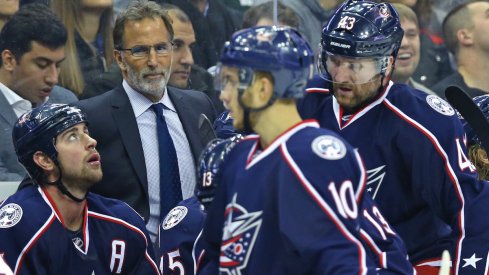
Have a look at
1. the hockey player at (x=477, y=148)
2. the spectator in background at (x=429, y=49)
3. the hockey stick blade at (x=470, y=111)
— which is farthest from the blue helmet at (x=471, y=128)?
the spectator in background at (x=429, y=49)

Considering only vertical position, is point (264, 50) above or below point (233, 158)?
above

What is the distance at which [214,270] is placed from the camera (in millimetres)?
3678

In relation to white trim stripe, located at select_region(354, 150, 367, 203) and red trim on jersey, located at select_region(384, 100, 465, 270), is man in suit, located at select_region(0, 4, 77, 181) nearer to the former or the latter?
red trim on jersey, located at select_region(384, 100, 465, 270)

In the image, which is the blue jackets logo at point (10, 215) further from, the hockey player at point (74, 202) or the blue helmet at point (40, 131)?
the blue helmet at point (40, 131)

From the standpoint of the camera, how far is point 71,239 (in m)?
4.95

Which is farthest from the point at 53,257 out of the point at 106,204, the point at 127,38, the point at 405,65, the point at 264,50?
the point at 405,65

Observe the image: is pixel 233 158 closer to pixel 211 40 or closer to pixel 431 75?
pixel 211 40

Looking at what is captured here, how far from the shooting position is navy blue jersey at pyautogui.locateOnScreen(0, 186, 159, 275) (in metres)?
4.80

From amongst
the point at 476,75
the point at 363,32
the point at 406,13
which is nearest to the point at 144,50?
the point at 363,32

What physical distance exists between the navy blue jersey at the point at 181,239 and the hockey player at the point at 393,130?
606 millimetres

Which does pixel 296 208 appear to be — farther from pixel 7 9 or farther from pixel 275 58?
pixel 7 9

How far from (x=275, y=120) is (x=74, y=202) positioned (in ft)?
5.94

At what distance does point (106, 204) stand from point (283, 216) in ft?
6.41

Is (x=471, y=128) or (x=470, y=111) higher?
(x=470, y=111)
